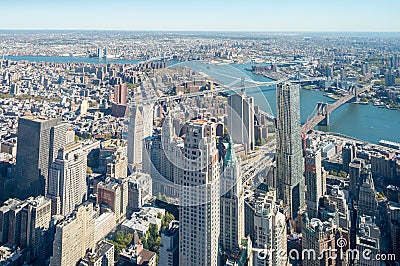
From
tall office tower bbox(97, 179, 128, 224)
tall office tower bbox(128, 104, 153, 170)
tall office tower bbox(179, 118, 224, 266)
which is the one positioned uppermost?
tall office tower bbox(128, 104, 153, 170)

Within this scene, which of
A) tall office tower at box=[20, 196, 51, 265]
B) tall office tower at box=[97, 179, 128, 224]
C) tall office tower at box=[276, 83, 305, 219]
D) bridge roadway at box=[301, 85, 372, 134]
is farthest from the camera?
bridge roadway at box=[301, 85, 372, 134]

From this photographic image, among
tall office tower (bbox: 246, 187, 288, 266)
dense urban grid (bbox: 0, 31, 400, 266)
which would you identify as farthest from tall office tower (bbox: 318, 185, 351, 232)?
tall office tower (bbox: 246, 187, 288, 266)

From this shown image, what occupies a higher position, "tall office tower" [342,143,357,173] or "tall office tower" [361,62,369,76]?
"tall office tower" [361,62,369,76]

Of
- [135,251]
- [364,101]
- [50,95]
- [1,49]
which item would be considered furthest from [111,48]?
[135,251]

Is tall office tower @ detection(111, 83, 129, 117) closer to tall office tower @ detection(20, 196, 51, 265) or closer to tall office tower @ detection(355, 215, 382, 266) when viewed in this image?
tall office tower @ detection(20, 196, 51, 265)

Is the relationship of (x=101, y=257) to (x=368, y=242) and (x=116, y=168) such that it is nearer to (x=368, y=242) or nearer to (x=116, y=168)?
(x=116, y=168)

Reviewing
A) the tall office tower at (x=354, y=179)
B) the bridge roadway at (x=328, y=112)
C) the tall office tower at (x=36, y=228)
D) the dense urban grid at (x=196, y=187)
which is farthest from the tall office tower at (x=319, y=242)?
the bridge roadway at (x=328, y=112)

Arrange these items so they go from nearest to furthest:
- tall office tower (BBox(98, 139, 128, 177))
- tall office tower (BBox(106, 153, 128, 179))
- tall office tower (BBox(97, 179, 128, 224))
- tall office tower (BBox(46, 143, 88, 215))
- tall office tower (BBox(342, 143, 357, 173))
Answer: tall office tower (BBox(97, 179, 128, 224)) → tall office tower (BBox(46, 143, 88, 215)) → tall office tower (BBox(106, 153, 128, 179)) → tall office tower (BBox(98, 139, 128, 177)) → tall office tower (BBox(342, 143, 357, 173))
